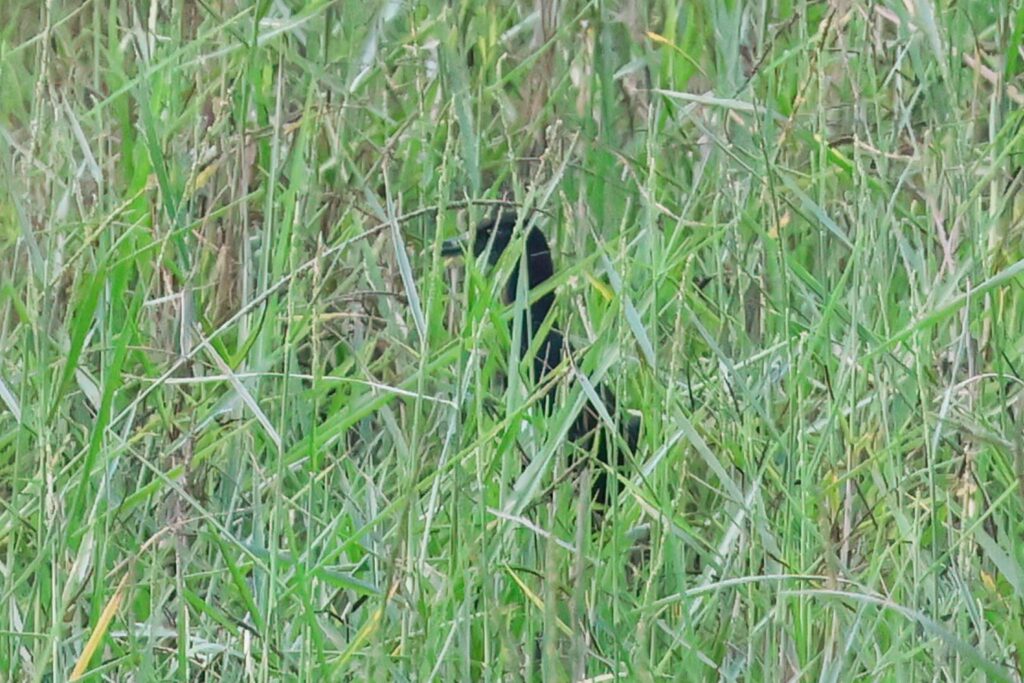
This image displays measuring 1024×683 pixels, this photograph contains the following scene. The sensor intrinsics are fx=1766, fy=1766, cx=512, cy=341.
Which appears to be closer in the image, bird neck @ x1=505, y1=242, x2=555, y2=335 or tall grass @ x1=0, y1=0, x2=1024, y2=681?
tall grass @ x1=0, y1=0, x2=1024, y2=681

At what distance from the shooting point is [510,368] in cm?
131

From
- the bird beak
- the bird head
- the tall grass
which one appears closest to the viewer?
the tall grass

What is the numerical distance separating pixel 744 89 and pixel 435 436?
0.57 metres

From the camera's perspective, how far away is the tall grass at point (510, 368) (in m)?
1.18

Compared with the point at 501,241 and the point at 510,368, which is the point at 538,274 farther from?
the point at 510,368

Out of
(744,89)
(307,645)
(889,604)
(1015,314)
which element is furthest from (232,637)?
(744,89)

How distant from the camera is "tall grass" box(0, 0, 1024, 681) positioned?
118cm

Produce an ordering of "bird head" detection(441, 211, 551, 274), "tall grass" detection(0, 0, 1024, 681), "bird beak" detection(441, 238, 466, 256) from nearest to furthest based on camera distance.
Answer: "tall grass" detection(0, 0, 1024, 681)
"bird head" detection(441, 211, 551, 274)
"bird beak" detection(441, 238, 466, 256)

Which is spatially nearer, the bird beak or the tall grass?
the tall grass

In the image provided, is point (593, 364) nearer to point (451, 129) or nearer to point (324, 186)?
point (451, 129)

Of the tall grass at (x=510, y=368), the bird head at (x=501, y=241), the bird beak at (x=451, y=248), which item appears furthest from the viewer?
the bird beak at (x=451, y=248)

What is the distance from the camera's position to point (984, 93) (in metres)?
2.15

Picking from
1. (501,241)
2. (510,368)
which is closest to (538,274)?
(501,241)

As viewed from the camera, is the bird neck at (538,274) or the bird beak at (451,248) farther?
the bird beak at (451,248)
